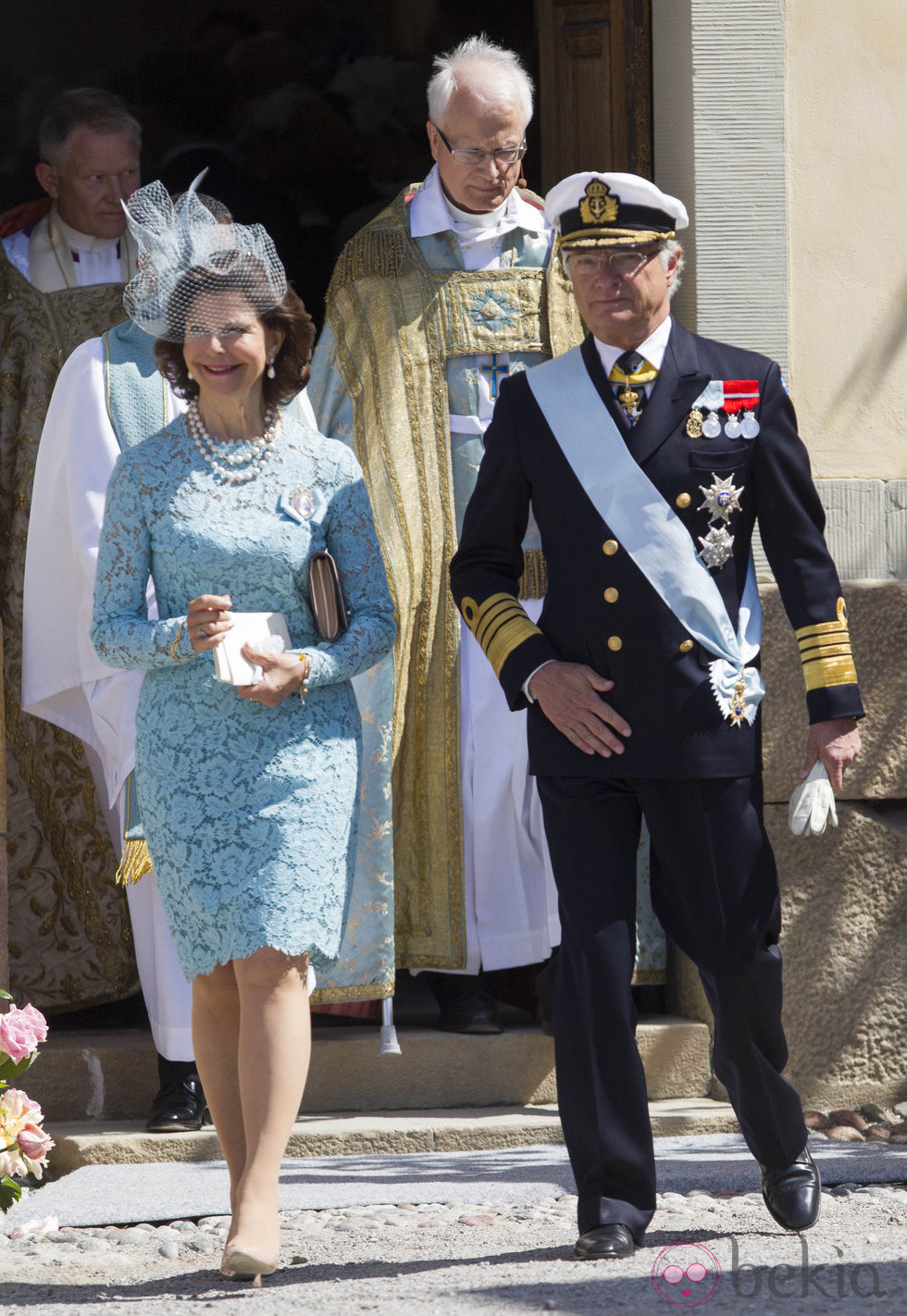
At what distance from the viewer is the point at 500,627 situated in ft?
13.2

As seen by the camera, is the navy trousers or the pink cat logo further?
the navy trousers

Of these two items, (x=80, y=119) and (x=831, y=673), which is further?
(x=80, y=119)

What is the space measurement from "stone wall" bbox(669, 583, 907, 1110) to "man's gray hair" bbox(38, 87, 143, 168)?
2.16 meters

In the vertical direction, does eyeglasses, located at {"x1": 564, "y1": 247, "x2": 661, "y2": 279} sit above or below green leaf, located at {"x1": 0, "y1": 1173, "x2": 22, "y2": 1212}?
above

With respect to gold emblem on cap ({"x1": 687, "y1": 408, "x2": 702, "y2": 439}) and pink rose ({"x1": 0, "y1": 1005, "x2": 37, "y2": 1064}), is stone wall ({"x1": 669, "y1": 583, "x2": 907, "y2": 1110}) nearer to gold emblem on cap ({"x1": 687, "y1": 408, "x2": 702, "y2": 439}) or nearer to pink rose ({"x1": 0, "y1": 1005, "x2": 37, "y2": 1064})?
gold emblem on cap ({"x1": 687, "y1": 408, "x2": 702, "y2": 439})

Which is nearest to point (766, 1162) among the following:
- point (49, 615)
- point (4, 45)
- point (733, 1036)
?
point (733, 1036)

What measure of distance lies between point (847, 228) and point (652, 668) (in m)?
2.09

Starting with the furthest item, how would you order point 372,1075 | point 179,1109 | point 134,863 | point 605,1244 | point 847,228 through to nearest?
1. point 847,228
2. point 372,1075
3. point 179,1109
4. point 134,863
5. point 605,1244

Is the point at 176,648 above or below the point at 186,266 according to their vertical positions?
below

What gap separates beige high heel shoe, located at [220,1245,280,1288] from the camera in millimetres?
3639

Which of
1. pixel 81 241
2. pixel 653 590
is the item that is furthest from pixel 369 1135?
pixel 81 241

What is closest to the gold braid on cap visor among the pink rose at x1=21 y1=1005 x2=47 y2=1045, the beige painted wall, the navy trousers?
the navy trousers

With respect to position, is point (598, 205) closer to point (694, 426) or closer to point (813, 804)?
point (694, 426)

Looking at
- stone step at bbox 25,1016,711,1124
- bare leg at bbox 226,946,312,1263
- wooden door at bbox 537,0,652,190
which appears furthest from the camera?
wooden door at bbox 537,0,652,190
